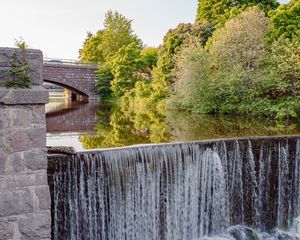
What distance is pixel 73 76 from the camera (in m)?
32.1

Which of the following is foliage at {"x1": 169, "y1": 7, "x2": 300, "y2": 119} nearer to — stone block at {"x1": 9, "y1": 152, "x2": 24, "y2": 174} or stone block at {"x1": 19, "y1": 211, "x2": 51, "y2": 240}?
stone block at {"x1": 19, "y1": 211, "x2": 51, "y2": 240}

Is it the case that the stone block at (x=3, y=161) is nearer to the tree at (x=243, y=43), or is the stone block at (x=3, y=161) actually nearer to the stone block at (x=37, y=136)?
the stone block at (x=37, y=136)

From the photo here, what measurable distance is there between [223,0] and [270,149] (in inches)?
1053

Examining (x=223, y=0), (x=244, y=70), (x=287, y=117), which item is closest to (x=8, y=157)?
(x=287, y=117)

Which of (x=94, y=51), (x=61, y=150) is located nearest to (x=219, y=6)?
(x=94, y=51)

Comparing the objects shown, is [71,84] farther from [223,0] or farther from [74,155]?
[74,155]

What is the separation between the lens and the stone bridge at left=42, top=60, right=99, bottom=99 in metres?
30.5

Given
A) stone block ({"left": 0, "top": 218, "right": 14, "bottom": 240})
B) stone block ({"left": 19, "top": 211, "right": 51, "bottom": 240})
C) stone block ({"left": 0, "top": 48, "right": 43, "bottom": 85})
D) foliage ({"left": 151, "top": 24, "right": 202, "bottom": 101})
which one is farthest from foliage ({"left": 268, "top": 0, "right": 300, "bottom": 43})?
stone block ({"left": 0, "top": 218, "right": 14, "bottom": 240})

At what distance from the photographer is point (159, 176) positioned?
6.66 meters

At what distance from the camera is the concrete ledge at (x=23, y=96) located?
12.4 ft

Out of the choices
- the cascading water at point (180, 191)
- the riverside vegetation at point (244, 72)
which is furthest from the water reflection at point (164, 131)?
the riverside vegetation at point (244, 72)

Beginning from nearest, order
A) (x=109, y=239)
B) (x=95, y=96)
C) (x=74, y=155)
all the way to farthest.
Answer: (x=74, y=155) < (x=109, y=239) < (x=95, y=96)

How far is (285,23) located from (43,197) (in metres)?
18.2

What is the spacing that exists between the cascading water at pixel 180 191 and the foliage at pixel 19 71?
1951mm
